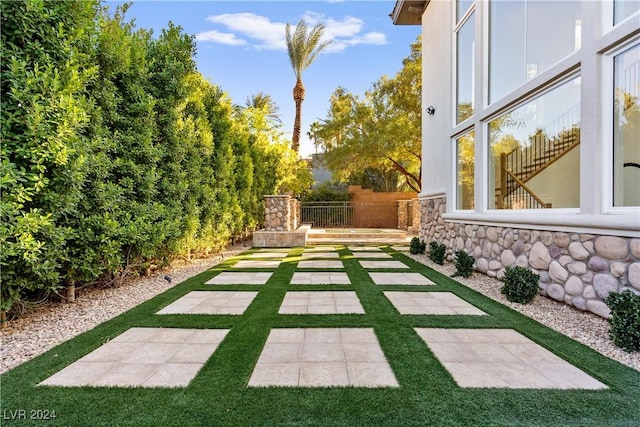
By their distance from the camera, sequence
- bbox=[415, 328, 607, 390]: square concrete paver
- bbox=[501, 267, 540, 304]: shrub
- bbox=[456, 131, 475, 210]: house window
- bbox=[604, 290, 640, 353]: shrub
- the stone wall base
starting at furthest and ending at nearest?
the stone wall base
bbox=[456, 131, 475, 210]: house window
bbox=[501, 267, 540, 304]: shrub
bbox=[604, 290, 640, 353]: shrub
bbox=[415, 328, 607, 390]: square concrete paver

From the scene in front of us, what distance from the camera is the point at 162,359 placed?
8.55 feet

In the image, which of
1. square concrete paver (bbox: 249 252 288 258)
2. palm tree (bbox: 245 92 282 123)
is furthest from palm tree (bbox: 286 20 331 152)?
square concrete paver (bbox: 249 252 288 258)

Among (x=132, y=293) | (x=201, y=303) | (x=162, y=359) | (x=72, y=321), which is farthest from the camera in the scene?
(x=132, y=293)

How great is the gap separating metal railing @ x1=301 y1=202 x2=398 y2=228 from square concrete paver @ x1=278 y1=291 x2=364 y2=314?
12601 mm

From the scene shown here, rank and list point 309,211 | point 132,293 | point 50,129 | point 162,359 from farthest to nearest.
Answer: point 309,211 < point 132,293 < point 50,129 < point 162,359

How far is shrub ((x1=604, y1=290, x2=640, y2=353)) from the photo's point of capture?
107 inches

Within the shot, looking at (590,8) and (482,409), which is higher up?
(590,8)

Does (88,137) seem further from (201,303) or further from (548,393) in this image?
(548,393)

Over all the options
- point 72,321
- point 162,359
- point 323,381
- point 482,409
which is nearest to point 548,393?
point 482,409

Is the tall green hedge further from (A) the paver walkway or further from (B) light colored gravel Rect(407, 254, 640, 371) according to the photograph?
(B) light colored gravel Rect(407, 254, 640, 371)

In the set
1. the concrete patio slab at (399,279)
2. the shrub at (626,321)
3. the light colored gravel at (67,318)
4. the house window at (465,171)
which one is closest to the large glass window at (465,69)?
the house window at (465,171)

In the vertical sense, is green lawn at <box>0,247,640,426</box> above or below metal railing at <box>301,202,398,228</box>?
below

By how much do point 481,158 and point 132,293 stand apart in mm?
6348

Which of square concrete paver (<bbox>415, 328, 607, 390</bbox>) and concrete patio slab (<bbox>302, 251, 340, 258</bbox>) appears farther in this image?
concrete patio slab (<bbox>302, 251, 340, 258</bbox>)
